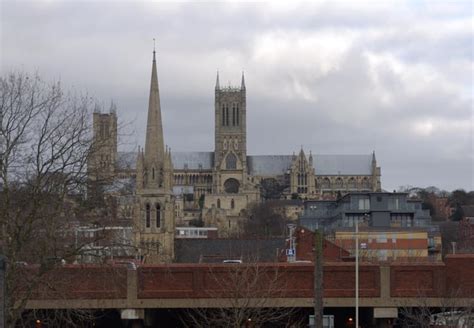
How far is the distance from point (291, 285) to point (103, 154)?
30.4 ft

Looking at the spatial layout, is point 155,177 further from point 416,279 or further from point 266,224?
point 416,279

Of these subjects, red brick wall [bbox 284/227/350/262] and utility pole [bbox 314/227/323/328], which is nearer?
utility pole [bbox 314/227/323/328]

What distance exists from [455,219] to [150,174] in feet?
220

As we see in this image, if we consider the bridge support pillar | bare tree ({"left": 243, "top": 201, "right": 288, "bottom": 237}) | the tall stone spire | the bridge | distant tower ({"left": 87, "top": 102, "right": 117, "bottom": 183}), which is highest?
the tall stone spire

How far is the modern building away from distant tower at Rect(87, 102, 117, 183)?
56.7m

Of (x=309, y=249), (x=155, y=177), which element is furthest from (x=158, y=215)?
(x=309, y=249)

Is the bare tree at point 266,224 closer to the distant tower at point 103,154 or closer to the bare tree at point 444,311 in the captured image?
the bare tree at point 444,311

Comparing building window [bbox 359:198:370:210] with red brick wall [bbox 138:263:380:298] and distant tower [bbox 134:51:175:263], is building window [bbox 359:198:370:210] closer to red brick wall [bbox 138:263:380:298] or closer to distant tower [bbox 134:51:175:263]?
distant tower [bbox 134:51:175:263]

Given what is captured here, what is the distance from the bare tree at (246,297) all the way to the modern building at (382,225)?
1974 inches

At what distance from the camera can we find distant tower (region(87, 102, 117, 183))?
29156 mm

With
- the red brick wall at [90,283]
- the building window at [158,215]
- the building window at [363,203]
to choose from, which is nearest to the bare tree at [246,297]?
the red brick wall at [90,283]

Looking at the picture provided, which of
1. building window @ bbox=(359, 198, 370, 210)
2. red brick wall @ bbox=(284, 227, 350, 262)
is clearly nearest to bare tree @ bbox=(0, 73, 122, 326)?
red brick wall @ bbox=(284, 227, 350, 262)

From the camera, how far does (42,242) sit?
2872 centimetres

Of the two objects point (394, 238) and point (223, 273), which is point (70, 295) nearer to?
point (223, 273)
